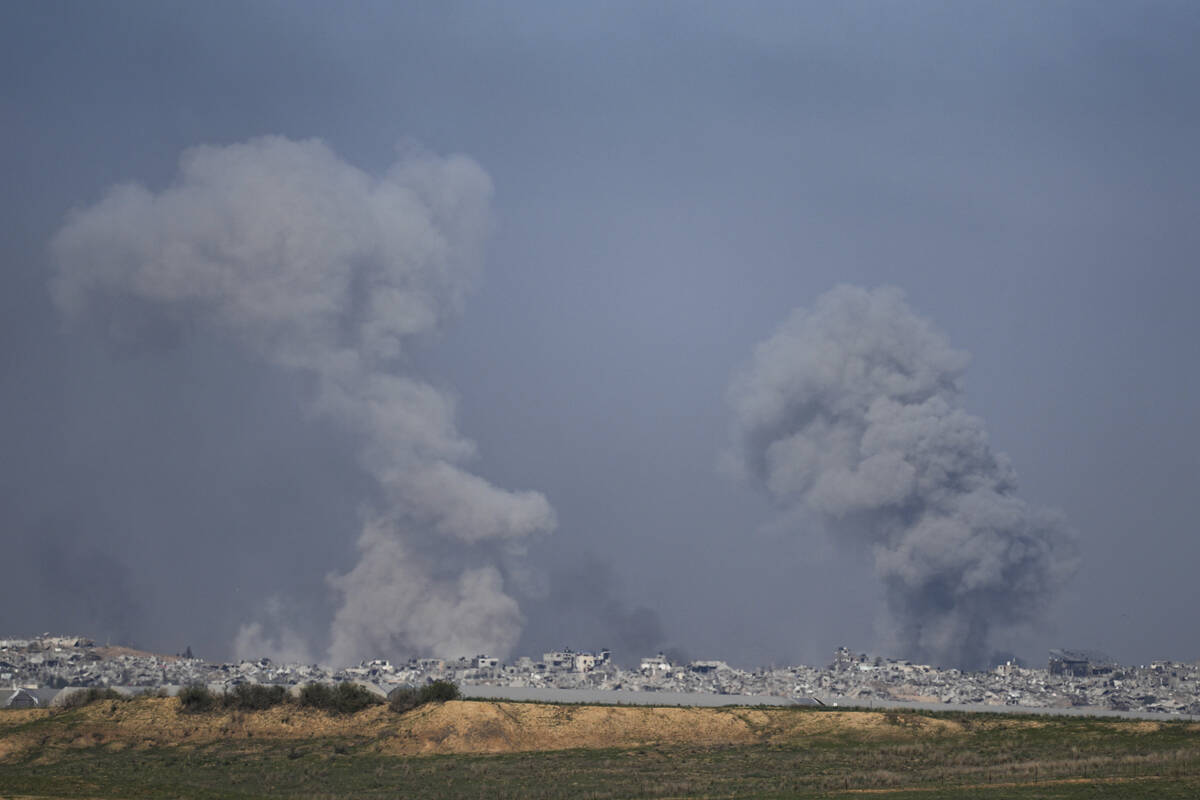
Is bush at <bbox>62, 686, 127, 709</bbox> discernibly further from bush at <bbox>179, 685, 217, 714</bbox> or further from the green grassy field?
bush at <bbox>179, 685, 217, 714</bbox>

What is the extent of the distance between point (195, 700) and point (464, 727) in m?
18.4

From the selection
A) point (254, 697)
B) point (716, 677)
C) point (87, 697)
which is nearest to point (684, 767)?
point (254, 697)

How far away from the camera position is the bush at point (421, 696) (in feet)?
248

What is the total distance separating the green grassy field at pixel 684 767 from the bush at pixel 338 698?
4473mm

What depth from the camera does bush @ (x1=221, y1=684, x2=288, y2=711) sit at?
7481cm

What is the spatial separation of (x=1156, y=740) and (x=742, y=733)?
72.7ft

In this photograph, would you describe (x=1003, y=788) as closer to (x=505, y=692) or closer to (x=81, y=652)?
(x=505, y=692)

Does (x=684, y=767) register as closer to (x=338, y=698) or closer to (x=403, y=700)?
(x=403, y=700)

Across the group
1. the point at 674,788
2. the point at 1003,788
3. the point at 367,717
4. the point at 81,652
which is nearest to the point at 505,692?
the point at 367,717

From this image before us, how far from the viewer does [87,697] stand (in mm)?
75938

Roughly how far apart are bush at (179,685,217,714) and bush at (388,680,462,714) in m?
11.1

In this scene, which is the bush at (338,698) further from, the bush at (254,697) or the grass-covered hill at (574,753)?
the bush at (254,697)

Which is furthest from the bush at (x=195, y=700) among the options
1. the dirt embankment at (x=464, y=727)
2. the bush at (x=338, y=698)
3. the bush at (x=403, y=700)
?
the bush at (x=403, y=700)

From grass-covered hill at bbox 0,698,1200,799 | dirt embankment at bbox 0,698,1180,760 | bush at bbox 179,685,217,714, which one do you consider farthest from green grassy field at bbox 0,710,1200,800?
bush at bbox 179,685,217,714
